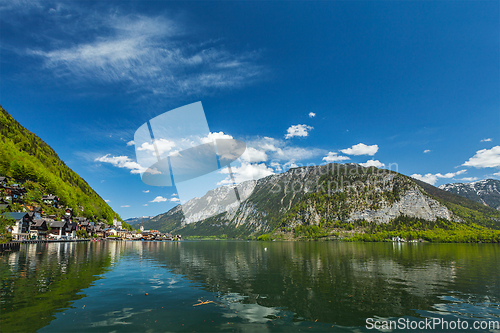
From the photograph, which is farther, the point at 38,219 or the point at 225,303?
the point at 38,219

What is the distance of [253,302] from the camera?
19.0 m

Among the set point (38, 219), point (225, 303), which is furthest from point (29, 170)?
point (225, 303)

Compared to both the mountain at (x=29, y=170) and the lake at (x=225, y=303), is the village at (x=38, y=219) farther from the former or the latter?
the lake at (x=225, y=303)

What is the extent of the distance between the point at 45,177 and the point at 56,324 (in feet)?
571

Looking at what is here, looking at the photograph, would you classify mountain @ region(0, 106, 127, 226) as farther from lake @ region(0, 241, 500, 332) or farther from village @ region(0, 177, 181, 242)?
lake @ region(0, 241, 500, 332)

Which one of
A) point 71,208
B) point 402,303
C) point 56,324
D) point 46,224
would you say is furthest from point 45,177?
point 402,303

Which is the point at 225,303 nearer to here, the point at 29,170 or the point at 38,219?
the point at 38,219

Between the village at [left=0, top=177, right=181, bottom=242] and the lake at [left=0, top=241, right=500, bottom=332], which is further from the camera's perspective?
the village at [left=0, top=177, right=181, bottom=242]

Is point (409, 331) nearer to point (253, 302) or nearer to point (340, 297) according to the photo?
point (340, 297)

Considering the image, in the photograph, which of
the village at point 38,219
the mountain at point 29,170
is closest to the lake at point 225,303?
the village at point 38,219

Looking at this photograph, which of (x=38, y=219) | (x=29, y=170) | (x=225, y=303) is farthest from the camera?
(x=29, y=170)

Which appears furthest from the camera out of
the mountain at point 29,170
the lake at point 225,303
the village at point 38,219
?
the mountain at point 29,170

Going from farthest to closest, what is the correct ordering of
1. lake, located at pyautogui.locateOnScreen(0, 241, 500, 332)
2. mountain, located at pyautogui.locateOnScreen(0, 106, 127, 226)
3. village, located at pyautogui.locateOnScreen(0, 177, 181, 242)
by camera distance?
mountain, located at pyautogui.locateOnScreen(0, 106, 127, 226), village, located at pyautogui.locateOnScreen(0, 177, 181, 242), lake, located at pyautogui.locateOnScreen(0, 241, 500, 332)

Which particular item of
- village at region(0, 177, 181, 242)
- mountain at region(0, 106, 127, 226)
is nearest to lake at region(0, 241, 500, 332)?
village at region(0, 177, 181, 242)
